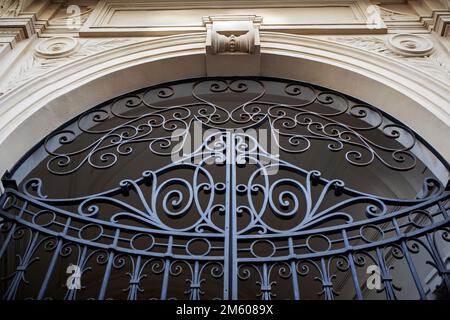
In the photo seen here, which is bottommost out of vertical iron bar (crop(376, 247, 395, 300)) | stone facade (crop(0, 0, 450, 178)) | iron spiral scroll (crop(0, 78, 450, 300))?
vertical iron bar (crop(376, 247, 395, 300))

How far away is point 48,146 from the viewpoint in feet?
12.2

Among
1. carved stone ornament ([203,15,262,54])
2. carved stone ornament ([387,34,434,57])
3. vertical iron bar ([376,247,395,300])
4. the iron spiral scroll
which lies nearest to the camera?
vertical iron bar ([376,247,395,300])

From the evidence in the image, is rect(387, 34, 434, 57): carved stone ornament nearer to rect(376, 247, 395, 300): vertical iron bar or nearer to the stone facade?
the stone facade

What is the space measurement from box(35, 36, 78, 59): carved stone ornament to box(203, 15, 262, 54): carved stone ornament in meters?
1.30

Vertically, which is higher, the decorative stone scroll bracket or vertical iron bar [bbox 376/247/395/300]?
the decorative stone scroll bracket

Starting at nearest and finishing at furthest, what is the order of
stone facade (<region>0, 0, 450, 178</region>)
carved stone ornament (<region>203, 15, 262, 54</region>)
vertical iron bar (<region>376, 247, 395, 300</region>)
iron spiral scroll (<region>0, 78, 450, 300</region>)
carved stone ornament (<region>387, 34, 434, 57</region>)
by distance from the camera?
1. vertical iron bar (<region>376, 247, 395, 300</region>)
2. iron spiral scroll (<region>0, 78, 450, 300</region>)
3. stone facade (<region>0, 0, 450, 178</region>)
4. carved stone ornament (<region>387, 34, 434, 57</region>)
5. carved stone ornament (<region>203, 15, 262, 54</region>)

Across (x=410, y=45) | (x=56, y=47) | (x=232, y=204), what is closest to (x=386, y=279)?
(x=232, y=204)

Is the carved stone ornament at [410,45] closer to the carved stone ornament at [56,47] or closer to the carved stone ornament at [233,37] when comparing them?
the carved stone ornament at [233,37]

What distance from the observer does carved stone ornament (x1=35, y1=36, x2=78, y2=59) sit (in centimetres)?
418

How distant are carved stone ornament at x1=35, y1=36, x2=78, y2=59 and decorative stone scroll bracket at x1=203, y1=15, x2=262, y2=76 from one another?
1.30 meters

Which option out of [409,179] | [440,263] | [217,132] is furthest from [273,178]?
[440,263]

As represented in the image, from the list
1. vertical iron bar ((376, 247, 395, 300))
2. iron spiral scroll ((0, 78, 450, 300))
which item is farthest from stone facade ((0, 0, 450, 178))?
vertical iron bar ((376, 247, 395, 300))

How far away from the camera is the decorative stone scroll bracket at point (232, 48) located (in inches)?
165

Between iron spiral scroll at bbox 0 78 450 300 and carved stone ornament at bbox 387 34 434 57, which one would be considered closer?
iron spiral scroll at bbox 0 78 450 300
